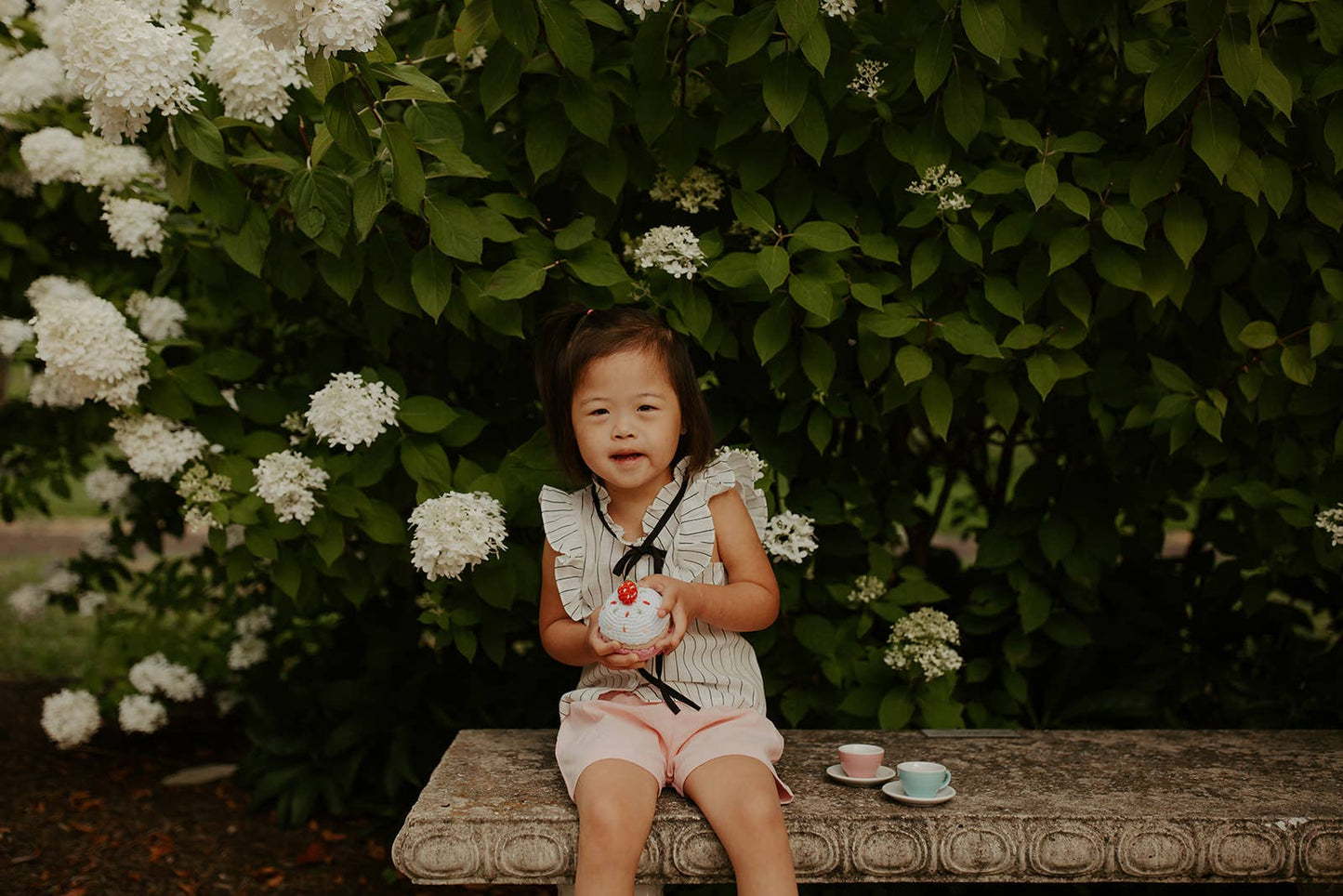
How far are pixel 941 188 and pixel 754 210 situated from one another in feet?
1.32

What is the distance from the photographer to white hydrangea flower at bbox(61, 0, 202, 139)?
2.24m

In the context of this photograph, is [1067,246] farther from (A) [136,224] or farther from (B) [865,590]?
(A) [136,224]

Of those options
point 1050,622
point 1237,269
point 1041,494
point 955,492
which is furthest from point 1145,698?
point 955,492

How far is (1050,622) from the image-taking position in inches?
126

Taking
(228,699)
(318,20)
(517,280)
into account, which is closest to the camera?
(318,20)

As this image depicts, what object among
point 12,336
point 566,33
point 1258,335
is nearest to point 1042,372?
point 1258,335

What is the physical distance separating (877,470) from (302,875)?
2.02 metres

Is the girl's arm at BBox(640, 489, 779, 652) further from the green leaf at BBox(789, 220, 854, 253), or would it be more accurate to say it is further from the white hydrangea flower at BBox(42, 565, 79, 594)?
the white hydrangea flower at BBox(42, 565, 79, 594)

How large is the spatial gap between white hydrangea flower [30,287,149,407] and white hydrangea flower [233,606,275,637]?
1403 millimetres

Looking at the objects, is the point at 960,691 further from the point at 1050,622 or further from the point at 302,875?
the point at 302,875

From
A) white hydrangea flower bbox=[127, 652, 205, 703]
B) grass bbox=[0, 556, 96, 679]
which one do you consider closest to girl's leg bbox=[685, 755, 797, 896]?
white hydrangea flower bbox=[127, 652, 205, 703]

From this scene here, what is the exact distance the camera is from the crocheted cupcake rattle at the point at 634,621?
6.88 feet

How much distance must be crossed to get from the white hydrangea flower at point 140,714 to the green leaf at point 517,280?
2.22m

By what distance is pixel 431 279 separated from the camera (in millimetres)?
2473
